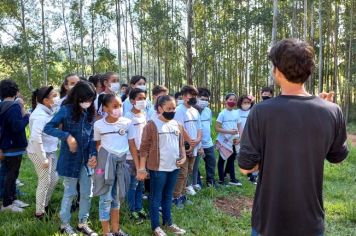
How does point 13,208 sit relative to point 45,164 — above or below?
below

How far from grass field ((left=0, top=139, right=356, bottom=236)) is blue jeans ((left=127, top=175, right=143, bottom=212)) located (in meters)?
0.14

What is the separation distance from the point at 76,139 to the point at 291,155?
8.57 ft

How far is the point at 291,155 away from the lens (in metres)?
1.90

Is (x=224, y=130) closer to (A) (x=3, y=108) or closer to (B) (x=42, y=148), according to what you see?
(B) (x=42, y=148)

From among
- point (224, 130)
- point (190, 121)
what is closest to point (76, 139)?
point (190, 121)

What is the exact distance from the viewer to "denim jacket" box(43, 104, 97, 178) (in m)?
3.88

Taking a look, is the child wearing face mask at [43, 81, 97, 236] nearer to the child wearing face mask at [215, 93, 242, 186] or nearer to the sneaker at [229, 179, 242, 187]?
the child wearing face mask at [215, 93, 242, 186]

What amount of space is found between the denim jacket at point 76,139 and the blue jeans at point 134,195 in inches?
34.9

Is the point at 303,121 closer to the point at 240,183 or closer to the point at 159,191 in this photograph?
the point at 159,191

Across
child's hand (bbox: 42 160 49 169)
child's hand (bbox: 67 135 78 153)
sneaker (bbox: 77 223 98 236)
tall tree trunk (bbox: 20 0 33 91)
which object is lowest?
sneaker (bbox: 77 223 98 236)

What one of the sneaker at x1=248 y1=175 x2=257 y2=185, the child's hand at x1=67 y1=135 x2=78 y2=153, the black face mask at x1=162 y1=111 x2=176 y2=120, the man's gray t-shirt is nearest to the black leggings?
the sneaker at x1=248 y1=175 x2=257 y2=185

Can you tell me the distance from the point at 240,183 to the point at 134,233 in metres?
3.08

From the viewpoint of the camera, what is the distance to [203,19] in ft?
98.1

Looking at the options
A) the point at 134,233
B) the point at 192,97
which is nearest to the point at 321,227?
the point at 134,233
